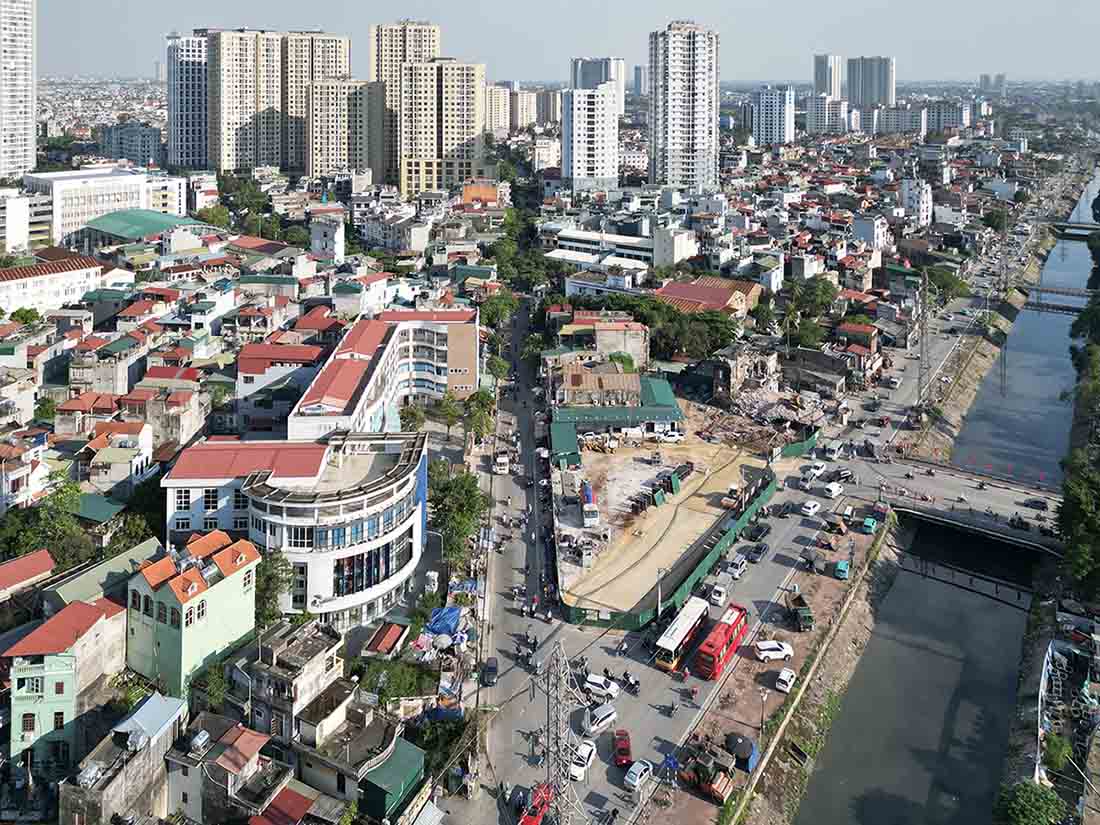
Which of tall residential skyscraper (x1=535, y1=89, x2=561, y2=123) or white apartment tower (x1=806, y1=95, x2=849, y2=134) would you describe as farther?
tall residential skyscraper (x1=535, y1=89, x2=561, y2=123)

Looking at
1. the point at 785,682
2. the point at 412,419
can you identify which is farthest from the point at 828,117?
the point at 785,682

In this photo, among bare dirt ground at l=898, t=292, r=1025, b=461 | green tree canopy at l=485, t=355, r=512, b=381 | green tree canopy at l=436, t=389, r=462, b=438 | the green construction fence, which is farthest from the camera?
green tree canopy at l=485, t=355, r=512, b=381

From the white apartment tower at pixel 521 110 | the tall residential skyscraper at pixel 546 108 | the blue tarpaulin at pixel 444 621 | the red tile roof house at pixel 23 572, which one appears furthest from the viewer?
the tall residential skyscraper at pixel 546 108

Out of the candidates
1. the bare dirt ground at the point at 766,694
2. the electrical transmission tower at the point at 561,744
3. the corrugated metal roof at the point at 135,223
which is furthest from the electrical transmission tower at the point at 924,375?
the corrugated metal roof at the point at 135,223

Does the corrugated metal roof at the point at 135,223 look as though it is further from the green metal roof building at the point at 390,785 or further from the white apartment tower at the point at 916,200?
the white apartment tower at the point at 916,200

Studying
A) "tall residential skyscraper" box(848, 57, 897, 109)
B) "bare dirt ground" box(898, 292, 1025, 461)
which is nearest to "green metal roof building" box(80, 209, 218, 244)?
"bare dirt ground" box(898, 292, 1025, 461)

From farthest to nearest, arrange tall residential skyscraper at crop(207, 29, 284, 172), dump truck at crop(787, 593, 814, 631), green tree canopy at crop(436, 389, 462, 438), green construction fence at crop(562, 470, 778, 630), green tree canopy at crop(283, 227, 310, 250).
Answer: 1. tall residential skyscraper at crop(207, 29, 284, 172)
2. green tree canopy at crop(283, 227, 310, 250)
3. green tree canopy at crop(436, 389, 462, 438)
4. dump truck at crop(787, 593, 814, 631)
5. green construction fence at crop(562, 470, 778, 630)

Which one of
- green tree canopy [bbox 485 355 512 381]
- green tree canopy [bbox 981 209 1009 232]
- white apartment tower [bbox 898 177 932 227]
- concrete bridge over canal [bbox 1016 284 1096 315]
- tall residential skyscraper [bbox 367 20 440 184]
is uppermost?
tall residential skyscraper [bbox 367 20 440 184]

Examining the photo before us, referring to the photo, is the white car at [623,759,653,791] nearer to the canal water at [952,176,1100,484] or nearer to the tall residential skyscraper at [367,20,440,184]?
the canal water at [952,176,1100,484]
